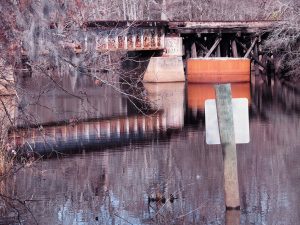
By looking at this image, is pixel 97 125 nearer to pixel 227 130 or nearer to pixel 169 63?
pixel 227 130

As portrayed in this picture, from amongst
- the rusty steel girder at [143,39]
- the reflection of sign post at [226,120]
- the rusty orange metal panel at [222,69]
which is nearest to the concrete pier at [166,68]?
the rusty steel girder at [143,39]

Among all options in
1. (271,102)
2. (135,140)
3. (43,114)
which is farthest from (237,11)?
(135,140)

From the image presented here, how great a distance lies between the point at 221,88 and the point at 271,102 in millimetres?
21687

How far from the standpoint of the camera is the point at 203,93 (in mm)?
34688

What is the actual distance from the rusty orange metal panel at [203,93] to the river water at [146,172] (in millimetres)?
4807

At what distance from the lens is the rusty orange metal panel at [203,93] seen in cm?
2948

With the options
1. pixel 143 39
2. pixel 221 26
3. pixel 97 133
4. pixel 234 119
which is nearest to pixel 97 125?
pixel 97 133

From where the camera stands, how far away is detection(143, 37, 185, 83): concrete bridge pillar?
43938 mm

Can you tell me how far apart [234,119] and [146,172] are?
5.62m

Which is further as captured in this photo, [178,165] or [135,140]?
[135,140]

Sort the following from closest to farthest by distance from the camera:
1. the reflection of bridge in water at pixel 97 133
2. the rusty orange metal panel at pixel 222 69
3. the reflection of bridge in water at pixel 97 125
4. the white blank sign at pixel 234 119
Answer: the white blank sign at pixel 234 119 < the reflection of bridge in water at pixel 97 125 < the reflection of bridge in water at pixel 97 133 < the rusty orange metal panel at pixel 222 69

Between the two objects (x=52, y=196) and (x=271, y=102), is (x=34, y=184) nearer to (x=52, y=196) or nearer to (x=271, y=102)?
(x=52, y=196)

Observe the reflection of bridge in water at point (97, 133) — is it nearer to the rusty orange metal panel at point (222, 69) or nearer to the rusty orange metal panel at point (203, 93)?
the rusty orange metal panel at point (203, 93)

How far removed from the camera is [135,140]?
19062 millimetres
